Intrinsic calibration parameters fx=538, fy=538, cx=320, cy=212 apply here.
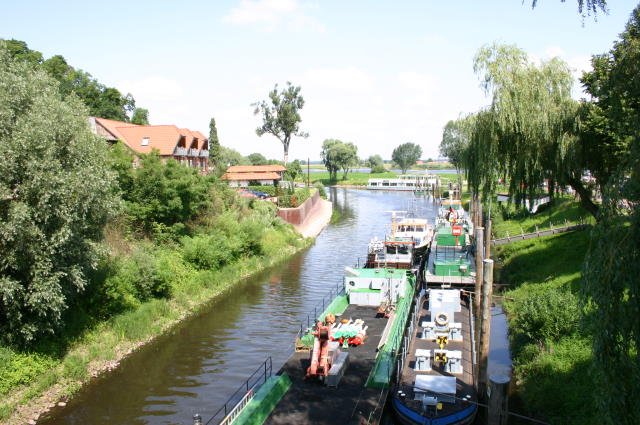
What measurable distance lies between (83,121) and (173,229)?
1320 cm

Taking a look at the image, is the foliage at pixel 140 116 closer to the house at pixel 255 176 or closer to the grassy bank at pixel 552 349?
the house at pixel 255 176

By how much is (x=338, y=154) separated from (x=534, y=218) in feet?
310

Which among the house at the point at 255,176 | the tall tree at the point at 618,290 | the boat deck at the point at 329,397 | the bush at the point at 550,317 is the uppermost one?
the house at the point at 255,176

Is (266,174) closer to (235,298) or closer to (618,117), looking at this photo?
(235,298)

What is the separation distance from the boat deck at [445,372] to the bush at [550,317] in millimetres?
2222

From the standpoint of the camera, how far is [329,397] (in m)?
15.2

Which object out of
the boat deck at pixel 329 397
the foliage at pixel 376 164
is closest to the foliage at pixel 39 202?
the boat deck at pixel 329 397

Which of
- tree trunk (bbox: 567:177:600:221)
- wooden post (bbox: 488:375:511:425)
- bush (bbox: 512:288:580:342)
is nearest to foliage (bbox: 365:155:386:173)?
tree trunk (bbox: 567:177:600:221)

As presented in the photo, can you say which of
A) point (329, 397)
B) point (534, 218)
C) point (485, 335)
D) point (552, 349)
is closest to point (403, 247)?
point (552, 349)

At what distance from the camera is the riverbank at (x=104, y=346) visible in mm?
17281

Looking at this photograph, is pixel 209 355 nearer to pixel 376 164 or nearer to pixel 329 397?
pixel 329 397

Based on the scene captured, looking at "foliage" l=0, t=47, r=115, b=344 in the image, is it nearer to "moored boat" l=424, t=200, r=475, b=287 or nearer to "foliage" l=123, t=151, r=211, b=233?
"foliage" l=123, t=151, r=211, b=233

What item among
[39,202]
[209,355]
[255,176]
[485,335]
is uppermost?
[255,176]

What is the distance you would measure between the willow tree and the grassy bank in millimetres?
5198
